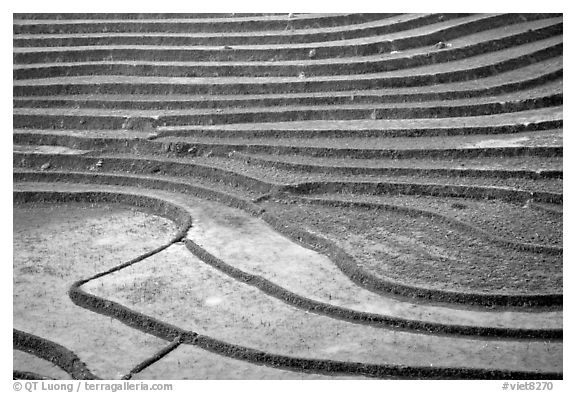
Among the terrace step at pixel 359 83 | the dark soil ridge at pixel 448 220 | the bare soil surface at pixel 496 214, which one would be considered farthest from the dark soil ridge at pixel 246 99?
the dark soil ridge at pixel 448 220

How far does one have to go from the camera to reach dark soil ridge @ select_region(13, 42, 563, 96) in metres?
25.8

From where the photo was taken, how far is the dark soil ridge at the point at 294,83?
25.8 meters

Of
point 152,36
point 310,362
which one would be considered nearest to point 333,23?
point 152,36

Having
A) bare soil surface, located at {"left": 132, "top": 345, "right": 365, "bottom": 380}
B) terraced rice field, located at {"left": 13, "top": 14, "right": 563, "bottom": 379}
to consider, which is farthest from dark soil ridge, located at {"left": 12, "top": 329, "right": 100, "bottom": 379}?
bare soil surface, located at {"left": 132, "top": 345, "right": 365, "bottom": 380}

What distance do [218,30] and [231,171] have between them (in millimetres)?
8655

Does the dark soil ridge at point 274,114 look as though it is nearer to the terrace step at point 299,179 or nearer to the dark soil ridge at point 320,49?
the terrace step at point 299,179

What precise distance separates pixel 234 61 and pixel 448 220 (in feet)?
36.2

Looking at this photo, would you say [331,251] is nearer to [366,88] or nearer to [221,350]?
[221,350]

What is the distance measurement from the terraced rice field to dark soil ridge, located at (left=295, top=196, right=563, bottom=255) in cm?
4

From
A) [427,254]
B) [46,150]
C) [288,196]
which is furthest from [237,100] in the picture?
[427,254]

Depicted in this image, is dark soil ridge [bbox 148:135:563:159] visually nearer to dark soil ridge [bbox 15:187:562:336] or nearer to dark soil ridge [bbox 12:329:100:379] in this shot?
dark soil ridge [bbox 15:187:562:336]

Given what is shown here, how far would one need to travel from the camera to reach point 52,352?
14922mm

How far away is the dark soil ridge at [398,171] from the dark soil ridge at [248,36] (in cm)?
655

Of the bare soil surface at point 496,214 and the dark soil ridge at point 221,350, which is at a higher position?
the bare soil surface at point 496,214
